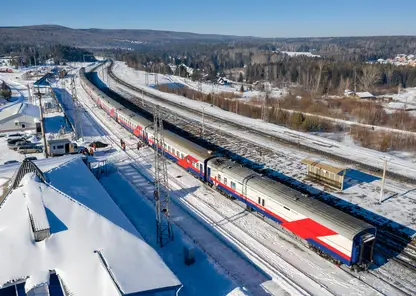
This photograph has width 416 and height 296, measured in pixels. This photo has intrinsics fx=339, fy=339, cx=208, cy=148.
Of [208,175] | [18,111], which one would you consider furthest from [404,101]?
[18,111]

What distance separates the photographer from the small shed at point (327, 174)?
30.0 metres

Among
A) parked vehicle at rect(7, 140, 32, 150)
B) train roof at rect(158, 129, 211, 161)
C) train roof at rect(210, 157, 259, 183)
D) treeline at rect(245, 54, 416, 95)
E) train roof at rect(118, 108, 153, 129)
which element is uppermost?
treeline at rect(245, 54, 416, 95)

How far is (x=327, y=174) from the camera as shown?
31.0 m

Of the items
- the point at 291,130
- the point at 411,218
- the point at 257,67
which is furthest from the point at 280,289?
the point at 257,67

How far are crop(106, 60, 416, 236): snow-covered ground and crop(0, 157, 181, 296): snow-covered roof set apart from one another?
1747cm

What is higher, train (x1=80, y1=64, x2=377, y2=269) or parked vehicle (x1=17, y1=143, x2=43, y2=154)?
train (x1=80, y1=64, x2=377, y2=269)

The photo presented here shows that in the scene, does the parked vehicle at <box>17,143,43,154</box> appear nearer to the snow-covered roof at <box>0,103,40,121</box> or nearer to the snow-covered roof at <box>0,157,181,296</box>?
the snow-covered roof at <box>0,103,40,121</box>

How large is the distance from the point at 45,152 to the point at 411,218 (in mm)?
36351

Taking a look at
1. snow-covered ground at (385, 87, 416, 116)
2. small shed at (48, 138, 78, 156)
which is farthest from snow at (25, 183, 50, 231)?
snow-covered ground at (385, 87, 416, 116)

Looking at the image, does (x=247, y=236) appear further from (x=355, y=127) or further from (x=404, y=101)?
(x=404, y=101)

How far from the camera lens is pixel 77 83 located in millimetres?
109312

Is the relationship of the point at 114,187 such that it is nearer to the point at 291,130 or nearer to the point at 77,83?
the point at 291,130

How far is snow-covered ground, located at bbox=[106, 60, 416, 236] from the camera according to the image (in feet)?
85.5

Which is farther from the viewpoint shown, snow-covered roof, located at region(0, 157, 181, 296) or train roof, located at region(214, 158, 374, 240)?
train roof, located at region(214, 158, 374, 240)
